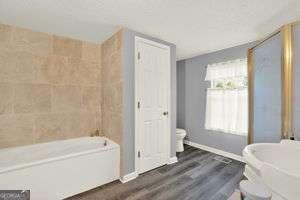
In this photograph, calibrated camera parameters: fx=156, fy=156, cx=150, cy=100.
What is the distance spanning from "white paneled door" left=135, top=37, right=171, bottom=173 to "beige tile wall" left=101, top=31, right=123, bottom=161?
0.24 meters

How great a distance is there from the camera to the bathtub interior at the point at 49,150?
78.0 inches

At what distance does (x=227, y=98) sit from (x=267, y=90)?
993 millimetres

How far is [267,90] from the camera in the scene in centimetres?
204

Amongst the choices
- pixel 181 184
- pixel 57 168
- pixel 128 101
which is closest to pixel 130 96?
pixel 128 101

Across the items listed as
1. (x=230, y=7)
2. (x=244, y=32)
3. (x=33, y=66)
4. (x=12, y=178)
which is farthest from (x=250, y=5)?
(x=12, y=178)

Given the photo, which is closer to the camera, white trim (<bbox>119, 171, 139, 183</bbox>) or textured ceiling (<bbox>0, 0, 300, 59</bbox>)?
textured ceiling (<bbox>0, 0, 300, 59</bbox>)

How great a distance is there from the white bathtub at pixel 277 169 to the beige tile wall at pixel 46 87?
168 centimetres

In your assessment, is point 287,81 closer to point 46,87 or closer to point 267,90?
point 267,90

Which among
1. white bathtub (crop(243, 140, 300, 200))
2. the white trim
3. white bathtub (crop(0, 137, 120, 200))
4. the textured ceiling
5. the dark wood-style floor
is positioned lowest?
the dark wood-style floor

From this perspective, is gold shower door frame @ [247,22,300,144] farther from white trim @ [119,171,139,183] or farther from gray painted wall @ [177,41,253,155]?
white trim @ [119,171,139,183]

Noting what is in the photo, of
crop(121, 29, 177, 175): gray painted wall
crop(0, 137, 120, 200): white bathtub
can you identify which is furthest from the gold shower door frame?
crop(0, 137, 120, 200): white bathtub

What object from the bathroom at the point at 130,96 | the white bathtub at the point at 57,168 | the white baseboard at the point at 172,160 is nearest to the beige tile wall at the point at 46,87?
the bathroom at the point at 130,96

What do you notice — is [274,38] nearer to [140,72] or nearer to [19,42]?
[140,72]

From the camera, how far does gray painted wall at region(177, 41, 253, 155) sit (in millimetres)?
2951
